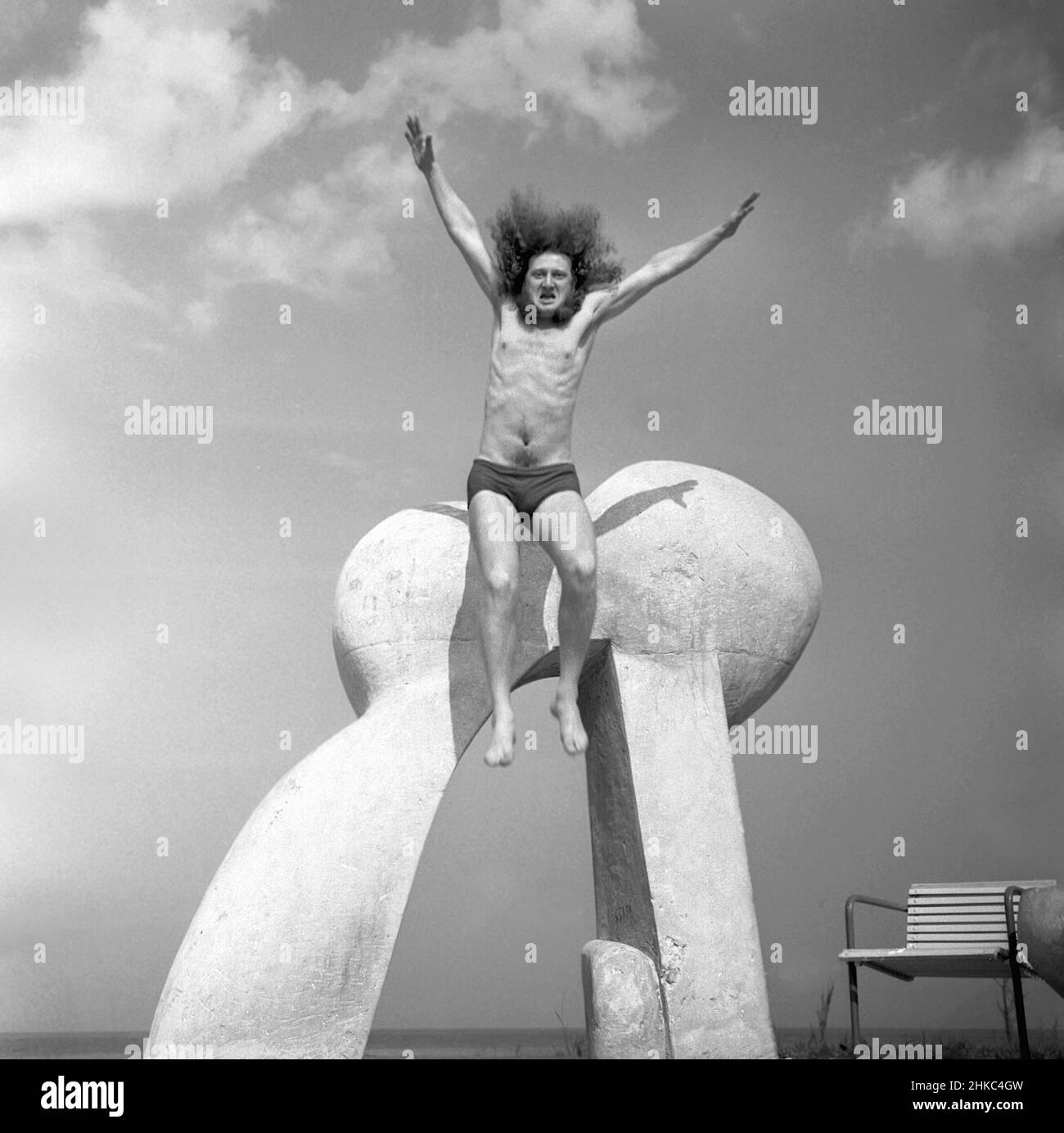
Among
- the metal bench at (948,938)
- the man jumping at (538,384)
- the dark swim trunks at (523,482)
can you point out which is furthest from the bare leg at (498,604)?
Result: the metal bench at (948,938)

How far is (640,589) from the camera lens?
24.9ft

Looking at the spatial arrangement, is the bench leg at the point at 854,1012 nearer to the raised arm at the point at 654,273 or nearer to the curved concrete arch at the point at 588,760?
the curved concrete arch at the point at 588,760

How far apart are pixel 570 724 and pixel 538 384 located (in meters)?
1.73

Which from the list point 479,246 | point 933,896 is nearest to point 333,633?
point 479,246

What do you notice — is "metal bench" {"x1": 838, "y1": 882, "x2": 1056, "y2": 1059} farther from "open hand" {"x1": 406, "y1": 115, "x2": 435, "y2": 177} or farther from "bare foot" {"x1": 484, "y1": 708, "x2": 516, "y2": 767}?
"open hand" {"x1": 406, "y1": 115, "x2": 435, "y2": 177}

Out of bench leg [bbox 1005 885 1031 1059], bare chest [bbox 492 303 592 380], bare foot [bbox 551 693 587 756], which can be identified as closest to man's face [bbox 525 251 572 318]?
bare chest [bbox 492 303 592 380]

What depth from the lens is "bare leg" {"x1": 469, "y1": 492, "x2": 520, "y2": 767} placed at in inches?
281

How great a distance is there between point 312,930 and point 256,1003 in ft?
1.31

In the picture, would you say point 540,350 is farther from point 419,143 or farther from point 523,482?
point 419,143

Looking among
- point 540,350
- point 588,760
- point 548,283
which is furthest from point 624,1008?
point 548,283

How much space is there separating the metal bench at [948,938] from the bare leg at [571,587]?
224 centimetres

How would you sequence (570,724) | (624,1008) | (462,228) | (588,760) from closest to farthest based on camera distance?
1. (624,1008)
2. (570,724)
3. (462,228)
4. (588,760)

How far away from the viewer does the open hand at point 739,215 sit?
7520 millimetres
